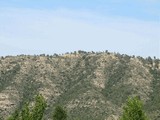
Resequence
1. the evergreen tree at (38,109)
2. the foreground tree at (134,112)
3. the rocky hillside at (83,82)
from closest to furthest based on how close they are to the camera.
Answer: the foreground tree at (134,112) < the evergreen tree at (38,109) < the rocky hillside at (83,82)

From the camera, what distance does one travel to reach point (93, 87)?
164625mm

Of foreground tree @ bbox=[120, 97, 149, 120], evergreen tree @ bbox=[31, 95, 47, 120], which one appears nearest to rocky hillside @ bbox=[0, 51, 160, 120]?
evergreen tree @ bbox=[31, 95, 47, 120]

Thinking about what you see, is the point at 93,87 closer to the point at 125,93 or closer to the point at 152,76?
the point at 125,93

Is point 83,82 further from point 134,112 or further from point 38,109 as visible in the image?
point 134,112

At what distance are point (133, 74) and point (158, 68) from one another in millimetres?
18681

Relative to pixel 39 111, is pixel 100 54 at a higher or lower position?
higher

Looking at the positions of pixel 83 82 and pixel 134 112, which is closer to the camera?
pixel 134 112

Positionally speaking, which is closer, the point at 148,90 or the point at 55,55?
the point at 148,90

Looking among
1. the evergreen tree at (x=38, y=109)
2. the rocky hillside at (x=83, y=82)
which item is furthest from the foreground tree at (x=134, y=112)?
the rocky hillside at (x=83, y=82)

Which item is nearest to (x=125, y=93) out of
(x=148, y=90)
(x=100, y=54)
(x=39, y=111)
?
(x=148, y=90)

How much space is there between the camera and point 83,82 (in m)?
168

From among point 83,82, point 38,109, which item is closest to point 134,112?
point 38,109

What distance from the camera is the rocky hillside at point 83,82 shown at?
152 metres

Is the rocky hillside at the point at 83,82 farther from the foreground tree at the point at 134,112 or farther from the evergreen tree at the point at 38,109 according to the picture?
the foreground tree at the point at 134,112
